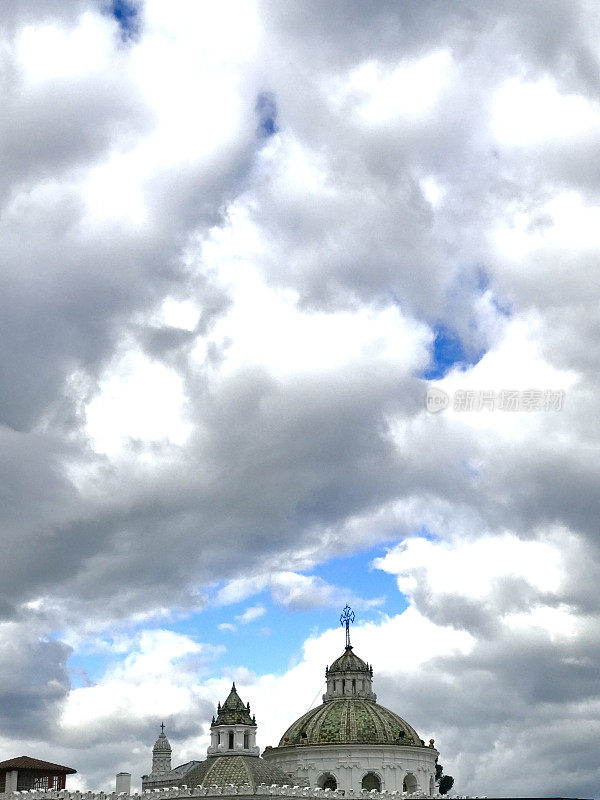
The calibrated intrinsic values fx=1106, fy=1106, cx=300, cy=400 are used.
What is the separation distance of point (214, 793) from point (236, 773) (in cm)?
594

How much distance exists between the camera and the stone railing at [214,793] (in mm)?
110438

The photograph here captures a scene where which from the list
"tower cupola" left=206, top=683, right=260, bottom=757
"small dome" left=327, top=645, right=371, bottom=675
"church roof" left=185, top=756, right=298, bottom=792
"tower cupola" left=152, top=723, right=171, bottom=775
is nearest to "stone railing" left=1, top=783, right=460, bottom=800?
"church roof" left=185, top=756, right=298, bottom=792

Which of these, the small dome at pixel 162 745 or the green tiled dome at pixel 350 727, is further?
the small dome at pixel 162 745

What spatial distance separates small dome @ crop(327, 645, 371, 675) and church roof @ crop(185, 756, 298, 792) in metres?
28.8

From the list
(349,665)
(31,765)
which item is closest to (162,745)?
(349,665)

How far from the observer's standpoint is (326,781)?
151 metres

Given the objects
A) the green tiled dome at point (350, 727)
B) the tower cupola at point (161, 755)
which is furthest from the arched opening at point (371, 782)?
the tower cupola at point (161, 755)

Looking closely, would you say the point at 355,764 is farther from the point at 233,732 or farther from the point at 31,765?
the point at 31,765

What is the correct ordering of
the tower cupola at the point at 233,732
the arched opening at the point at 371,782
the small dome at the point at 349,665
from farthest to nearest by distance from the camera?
the small dome at the point at 349,665 → the arched opening at the point at 371,782 → the tower cupola at the point at 233,732

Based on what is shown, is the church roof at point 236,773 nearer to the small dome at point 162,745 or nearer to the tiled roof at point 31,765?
the tiled roof at point 31,765

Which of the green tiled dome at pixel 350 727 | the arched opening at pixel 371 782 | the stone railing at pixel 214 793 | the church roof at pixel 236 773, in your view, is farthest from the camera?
the green tiled dome at pixel 350 727

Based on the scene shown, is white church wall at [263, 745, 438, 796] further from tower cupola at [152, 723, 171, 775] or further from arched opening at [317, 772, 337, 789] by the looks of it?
tower cupola at [152, 723, 171, 775]

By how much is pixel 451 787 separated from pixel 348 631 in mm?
36025

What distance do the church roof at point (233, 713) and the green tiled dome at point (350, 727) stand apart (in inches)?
493
